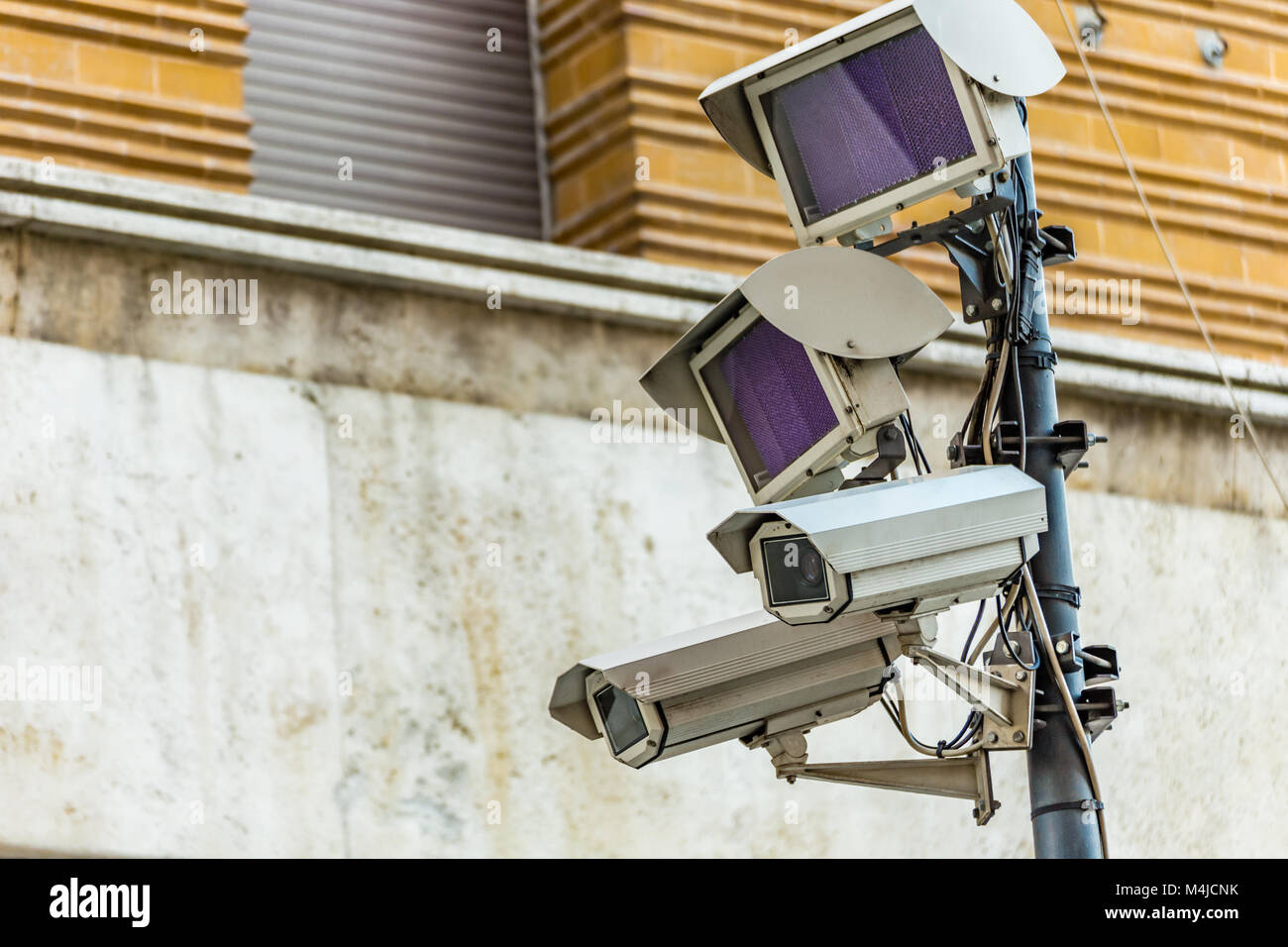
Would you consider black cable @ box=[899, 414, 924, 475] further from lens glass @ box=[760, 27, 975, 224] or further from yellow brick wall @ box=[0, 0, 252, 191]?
yellow brick wall @ box=[0, 0, 252, 191]

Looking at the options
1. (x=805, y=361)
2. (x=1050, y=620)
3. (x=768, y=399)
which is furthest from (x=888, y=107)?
(x=1050, y=620)

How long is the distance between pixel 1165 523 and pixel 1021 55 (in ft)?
14.3

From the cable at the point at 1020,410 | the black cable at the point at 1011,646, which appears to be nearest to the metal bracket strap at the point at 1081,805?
the black cable at the point at 1011,646

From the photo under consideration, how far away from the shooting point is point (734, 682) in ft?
16.0

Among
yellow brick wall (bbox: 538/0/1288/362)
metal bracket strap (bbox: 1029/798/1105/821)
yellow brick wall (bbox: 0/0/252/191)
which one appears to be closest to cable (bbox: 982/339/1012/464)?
metal bracket strap (bbox: 1029/798/1105/821)

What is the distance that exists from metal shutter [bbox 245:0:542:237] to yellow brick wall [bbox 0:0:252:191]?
1.42ft

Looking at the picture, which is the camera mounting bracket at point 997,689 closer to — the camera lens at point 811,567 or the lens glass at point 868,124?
the camera lens at point 811,567

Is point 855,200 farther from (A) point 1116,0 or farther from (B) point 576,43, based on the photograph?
(A) point 1116,0

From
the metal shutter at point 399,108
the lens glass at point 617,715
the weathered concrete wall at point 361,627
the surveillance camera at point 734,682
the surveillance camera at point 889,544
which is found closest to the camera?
the surveillance camera at point 889,544

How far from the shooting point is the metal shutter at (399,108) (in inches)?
316

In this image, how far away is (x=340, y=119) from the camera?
320 inches

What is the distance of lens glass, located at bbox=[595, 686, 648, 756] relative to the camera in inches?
198

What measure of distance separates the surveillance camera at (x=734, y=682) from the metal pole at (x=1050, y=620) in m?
0.38

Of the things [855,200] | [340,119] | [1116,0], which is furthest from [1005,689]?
[1116,0]
